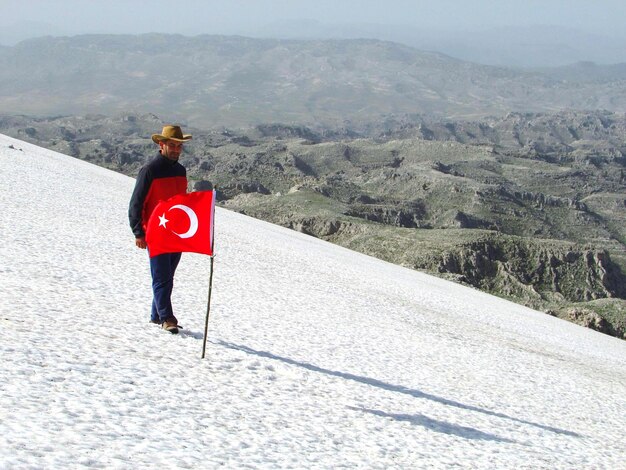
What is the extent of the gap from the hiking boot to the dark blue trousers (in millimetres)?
51

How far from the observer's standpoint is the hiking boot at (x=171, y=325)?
9.62m

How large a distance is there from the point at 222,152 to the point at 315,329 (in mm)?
144922

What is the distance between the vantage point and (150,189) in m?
9.14

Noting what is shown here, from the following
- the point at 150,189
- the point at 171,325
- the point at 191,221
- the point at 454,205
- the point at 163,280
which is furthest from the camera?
the point at 454,205

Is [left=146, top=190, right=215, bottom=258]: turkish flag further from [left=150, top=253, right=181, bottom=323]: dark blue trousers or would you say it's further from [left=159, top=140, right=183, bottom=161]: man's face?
[left=159, top=140, right=183, bottom=161]: man's face

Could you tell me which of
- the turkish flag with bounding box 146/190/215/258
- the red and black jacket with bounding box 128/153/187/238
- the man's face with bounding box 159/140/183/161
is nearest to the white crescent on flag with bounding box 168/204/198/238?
the turkish flag with bounding box 146/190/215/258

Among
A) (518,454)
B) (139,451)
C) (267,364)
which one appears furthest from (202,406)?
(518,454)

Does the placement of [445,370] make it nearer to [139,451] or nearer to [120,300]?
[120,300]

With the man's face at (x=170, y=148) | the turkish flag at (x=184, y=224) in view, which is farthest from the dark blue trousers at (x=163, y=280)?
the man's face at (x=170, y=148)

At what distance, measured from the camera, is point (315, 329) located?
499 inches

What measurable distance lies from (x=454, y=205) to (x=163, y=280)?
98885 mm

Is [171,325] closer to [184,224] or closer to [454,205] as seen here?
[184,224]

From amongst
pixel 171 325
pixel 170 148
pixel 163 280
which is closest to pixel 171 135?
pixel 170 148

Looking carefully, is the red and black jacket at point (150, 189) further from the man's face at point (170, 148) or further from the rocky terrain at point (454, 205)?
the rocky terrain at point (454, 205)
